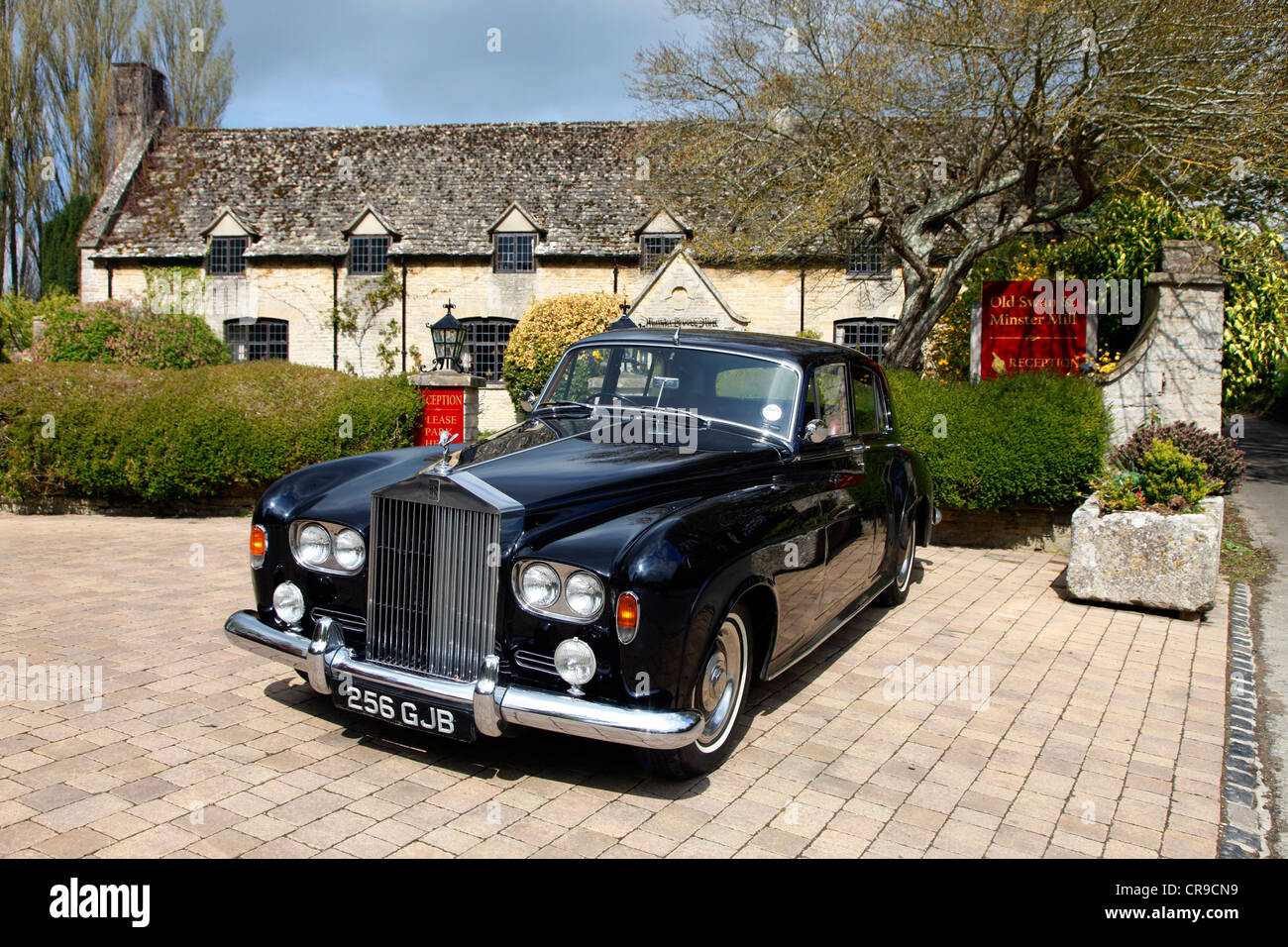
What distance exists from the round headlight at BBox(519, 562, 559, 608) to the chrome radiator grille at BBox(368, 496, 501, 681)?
0.44 ft

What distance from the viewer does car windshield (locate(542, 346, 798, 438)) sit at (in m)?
4.85

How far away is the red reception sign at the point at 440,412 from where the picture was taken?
478 inches

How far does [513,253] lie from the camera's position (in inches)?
1001

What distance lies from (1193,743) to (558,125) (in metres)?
27.2

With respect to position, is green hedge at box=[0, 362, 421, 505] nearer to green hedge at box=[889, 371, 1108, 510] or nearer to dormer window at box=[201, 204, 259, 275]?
green hedge at box=[889, 371, 1108, 510]

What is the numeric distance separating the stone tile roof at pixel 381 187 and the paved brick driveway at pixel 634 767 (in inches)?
815

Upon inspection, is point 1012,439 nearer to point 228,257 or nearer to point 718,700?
point 718,700

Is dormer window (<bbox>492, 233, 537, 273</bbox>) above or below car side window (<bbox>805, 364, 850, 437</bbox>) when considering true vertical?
above

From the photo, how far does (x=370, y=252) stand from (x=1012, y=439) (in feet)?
71.2

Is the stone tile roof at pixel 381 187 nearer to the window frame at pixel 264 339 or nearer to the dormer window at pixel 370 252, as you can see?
the dormer window at pixel 370 252

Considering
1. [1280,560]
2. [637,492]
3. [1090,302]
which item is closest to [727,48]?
[1090,302]

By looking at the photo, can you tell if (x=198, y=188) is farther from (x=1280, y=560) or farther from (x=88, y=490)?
(x=1280, y=560)

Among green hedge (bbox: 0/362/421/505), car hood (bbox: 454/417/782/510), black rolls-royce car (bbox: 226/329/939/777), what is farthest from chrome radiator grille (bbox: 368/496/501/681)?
green hedge (bbox: 0/362/421/505)
